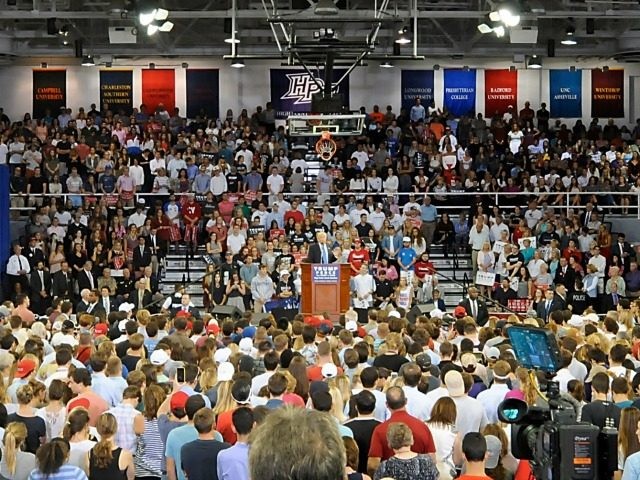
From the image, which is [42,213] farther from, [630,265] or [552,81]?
[552,81]

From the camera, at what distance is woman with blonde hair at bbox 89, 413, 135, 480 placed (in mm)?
7832

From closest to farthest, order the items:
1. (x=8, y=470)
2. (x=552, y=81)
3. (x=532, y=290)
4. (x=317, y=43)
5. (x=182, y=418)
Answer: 1. (x=8, y=470)
2. (x=182, y=418)
3. (x=317, y=43)
4. (x=532, y=290)
5. (x=552, y=81)

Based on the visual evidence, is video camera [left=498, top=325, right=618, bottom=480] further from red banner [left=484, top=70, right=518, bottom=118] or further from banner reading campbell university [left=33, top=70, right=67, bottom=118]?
banner reading campbell university [left=33, top=70, right=67, bottom=118]

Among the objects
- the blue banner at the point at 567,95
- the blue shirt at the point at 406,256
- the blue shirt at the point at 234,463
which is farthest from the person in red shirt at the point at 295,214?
the blue shirt at the point at 234,463

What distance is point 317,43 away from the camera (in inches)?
774

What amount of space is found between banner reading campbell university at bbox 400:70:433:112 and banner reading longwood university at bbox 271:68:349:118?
1.93 meters

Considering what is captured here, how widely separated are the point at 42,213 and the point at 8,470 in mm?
Result: 18155

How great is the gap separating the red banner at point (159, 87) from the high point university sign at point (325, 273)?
16.6 meters

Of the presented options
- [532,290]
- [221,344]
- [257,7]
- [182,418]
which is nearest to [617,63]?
[257,7]

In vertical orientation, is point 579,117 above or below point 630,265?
above

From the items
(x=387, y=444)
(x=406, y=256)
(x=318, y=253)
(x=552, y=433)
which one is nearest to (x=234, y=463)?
(x=387, y=444)

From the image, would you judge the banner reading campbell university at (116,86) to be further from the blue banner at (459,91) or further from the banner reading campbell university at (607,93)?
the banner reading campbell university at (607,93)

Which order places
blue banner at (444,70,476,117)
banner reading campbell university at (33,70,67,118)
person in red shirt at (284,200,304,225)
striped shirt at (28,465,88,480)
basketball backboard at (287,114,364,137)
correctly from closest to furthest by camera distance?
striped shirt at (28,465,88,480) → basketball backboard at (287,114,364,137) → person in red shirt at (284,200,304,225) → banner reading campbell university at (33,70,67,118) → blue banner at (444,70,476,117)

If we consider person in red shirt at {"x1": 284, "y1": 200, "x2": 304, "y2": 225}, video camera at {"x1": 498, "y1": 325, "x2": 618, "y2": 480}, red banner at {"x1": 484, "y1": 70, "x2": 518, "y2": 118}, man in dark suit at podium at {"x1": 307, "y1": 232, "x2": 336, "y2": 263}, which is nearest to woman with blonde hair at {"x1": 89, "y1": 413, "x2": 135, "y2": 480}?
video camera at {"x1": 498, "y1": 325, "x2": 618, "y2": 480}
